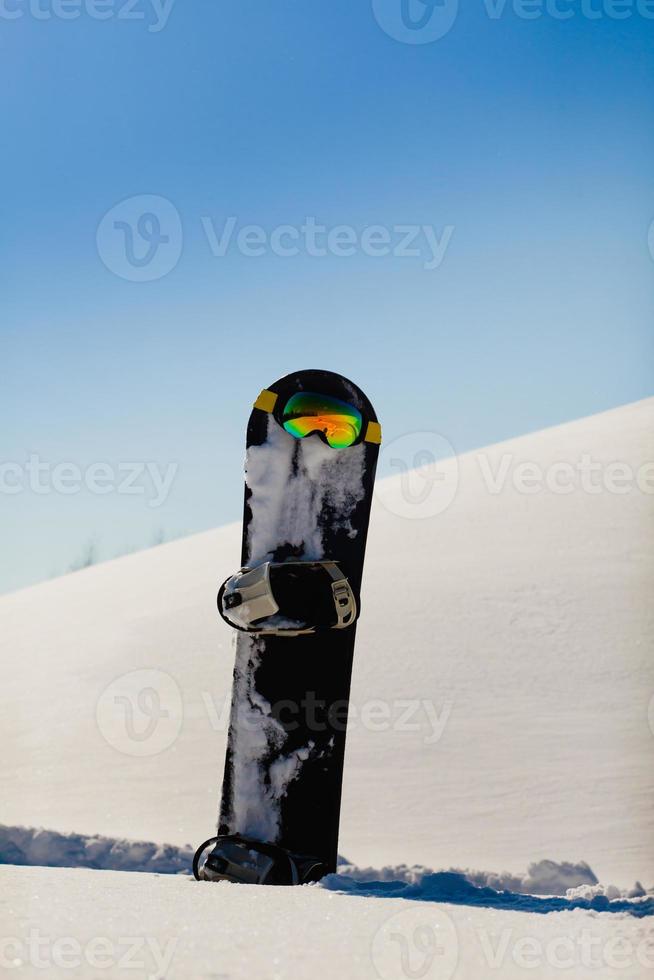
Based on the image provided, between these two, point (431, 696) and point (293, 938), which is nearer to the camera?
point (293, 938)

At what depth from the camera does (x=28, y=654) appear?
8031mm

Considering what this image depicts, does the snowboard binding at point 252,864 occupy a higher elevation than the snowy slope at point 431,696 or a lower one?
lower

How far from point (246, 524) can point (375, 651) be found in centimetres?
313

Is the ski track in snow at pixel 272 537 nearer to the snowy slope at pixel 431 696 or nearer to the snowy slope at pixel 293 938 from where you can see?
the snowy slope at pixel 431 696

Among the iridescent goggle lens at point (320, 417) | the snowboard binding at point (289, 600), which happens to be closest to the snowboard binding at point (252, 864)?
the snowboard binding at point (289, 600)

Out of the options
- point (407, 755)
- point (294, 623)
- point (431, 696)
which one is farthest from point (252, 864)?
point (431, 696)

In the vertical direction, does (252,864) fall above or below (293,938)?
above

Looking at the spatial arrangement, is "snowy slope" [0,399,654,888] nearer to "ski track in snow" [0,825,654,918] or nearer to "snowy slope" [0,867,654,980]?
"ski track in snow" [0,825,654,918]

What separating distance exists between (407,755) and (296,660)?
1.81 meters

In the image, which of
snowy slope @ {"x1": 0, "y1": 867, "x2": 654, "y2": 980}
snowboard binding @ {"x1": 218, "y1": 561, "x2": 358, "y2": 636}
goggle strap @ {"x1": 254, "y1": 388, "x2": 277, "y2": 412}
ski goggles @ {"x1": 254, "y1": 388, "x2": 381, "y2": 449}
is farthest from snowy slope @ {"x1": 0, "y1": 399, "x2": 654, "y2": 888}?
goggle strap @ {"x1": 254, "y1": 388, "x2": 277, "y2": 412}

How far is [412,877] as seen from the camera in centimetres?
378

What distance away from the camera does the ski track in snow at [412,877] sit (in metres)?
2.80

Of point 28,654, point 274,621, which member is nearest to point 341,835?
point 274,621

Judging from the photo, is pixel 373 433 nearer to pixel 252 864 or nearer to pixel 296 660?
pixel 296 660
